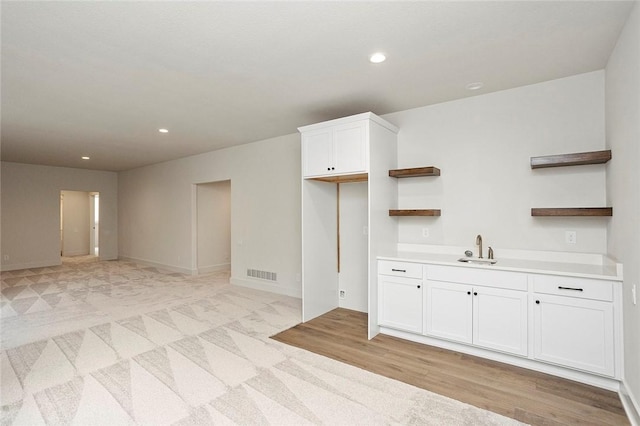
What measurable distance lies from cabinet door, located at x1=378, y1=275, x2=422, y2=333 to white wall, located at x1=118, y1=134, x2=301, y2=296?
2034mm

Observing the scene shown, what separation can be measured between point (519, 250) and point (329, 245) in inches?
88.7

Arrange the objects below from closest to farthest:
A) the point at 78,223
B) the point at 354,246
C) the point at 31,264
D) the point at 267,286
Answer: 1. the point at 354,246
2. the point at 267,286
3. the point at 31,264
4. the point at 78,223

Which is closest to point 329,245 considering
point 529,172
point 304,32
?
point 529,172

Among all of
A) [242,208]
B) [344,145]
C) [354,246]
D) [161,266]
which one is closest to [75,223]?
[161,266]

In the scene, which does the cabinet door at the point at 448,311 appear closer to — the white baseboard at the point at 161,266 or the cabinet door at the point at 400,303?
the cabinet door at the point at 400,303

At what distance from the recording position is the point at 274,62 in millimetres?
2713

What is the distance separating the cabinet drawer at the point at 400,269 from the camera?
3.29m

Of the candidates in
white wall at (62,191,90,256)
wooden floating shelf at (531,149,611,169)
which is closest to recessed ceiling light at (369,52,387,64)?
wooden floating shelf at (531,149,611,169)

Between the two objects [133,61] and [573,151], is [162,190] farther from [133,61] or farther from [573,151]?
[573,151]

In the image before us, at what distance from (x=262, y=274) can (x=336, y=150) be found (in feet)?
10.0

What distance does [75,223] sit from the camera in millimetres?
10586

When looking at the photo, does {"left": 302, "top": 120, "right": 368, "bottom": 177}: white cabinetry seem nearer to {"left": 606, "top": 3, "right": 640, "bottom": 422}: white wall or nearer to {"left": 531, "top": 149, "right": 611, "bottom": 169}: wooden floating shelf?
{"left": 531, "top": 149, "right": 611, "bottom": 169}: wooden floating shelf

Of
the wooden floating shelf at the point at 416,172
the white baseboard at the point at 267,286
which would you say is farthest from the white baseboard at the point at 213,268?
the wooden floating shelf at the point at 416,172

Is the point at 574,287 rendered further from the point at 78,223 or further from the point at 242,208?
the point at 78,223
